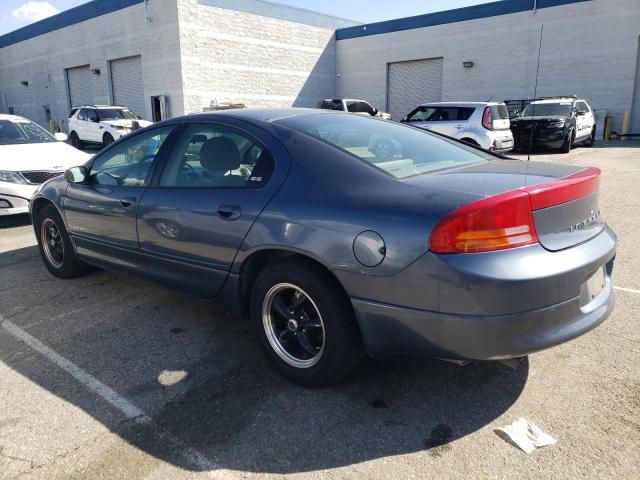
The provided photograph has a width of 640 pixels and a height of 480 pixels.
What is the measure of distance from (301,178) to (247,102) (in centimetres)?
2411

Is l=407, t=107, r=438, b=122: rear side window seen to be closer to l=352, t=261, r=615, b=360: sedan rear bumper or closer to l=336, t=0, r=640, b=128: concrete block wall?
l=336, t=0, r=640, b=128: concrete block wall

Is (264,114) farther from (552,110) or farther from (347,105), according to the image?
(347,105)

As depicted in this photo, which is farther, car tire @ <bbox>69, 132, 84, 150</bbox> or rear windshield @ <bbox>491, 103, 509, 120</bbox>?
car tire @ <bbox>69, 132, 84, 150</bbox>

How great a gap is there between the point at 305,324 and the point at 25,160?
254 inches

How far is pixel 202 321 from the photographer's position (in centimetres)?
388

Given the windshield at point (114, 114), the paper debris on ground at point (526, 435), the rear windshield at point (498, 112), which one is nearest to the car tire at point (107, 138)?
the windshield at point (114, 114)

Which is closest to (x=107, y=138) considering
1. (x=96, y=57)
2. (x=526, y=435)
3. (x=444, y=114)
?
(x=96, y=57)

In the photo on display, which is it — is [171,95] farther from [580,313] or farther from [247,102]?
[580,313]

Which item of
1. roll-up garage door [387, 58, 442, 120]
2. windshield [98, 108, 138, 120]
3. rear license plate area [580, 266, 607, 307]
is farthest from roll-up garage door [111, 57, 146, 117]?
rear license plate area [580, 266, 607, 307]

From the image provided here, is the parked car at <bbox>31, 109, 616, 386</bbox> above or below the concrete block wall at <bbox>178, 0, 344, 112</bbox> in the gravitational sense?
below

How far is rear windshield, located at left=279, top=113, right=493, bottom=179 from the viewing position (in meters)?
2.88

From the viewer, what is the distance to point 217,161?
10.9 feet

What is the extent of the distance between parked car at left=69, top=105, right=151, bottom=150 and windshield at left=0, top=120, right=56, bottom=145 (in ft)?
30.4

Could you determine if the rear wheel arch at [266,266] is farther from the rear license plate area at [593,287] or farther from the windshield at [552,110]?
the windshield at [552,110]
